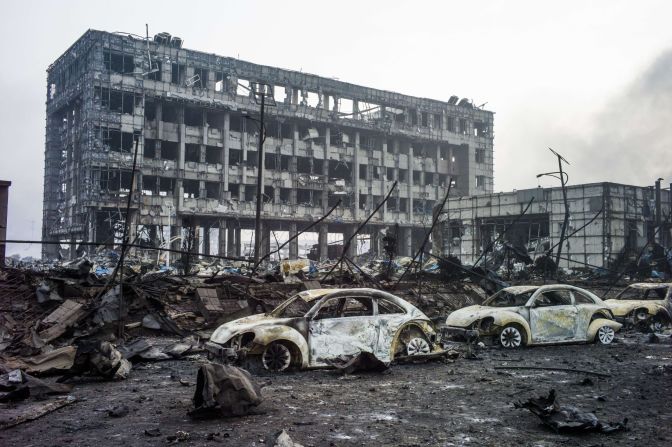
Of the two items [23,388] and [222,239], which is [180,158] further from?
[23,388]

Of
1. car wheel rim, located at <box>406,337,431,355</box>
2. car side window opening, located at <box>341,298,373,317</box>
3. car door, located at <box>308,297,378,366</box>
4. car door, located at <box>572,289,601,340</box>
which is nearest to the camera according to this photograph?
car door, located at <box>308,297,378,366</box>

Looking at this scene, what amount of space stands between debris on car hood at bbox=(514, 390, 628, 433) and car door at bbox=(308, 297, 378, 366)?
12.3 feet

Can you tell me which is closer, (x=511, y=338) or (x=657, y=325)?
(x=511, y=338)

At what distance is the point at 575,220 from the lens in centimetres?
3791

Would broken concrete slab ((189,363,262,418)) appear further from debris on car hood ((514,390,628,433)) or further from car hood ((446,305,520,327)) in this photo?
car hood ((446,305,520,327))

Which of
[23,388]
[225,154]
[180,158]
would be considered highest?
[225,154]

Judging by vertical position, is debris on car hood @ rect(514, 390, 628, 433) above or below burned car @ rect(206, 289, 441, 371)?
below

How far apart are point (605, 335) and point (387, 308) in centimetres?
603

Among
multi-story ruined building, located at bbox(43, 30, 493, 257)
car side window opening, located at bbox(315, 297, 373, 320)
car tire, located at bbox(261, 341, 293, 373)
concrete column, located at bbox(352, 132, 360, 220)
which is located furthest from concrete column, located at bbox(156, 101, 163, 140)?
car tire, located at bbox(261, 341, 293, 373)

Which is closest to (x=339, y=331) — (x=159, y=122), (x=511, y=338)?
(x=511, y=338)

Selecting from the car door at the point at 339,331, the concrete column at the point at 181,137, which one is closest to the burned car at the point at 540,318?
the car door at the point at 339,331

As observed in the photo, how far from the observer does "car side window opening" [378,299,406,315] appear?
1007cm

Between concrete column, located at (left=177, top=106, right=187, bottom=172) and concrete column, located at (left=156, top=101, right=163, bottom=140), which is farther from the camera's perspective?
concrete column, located at (left=177, top=106, right=187, bottom=172)

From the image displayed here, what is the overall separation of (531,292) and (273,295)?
303 inches
